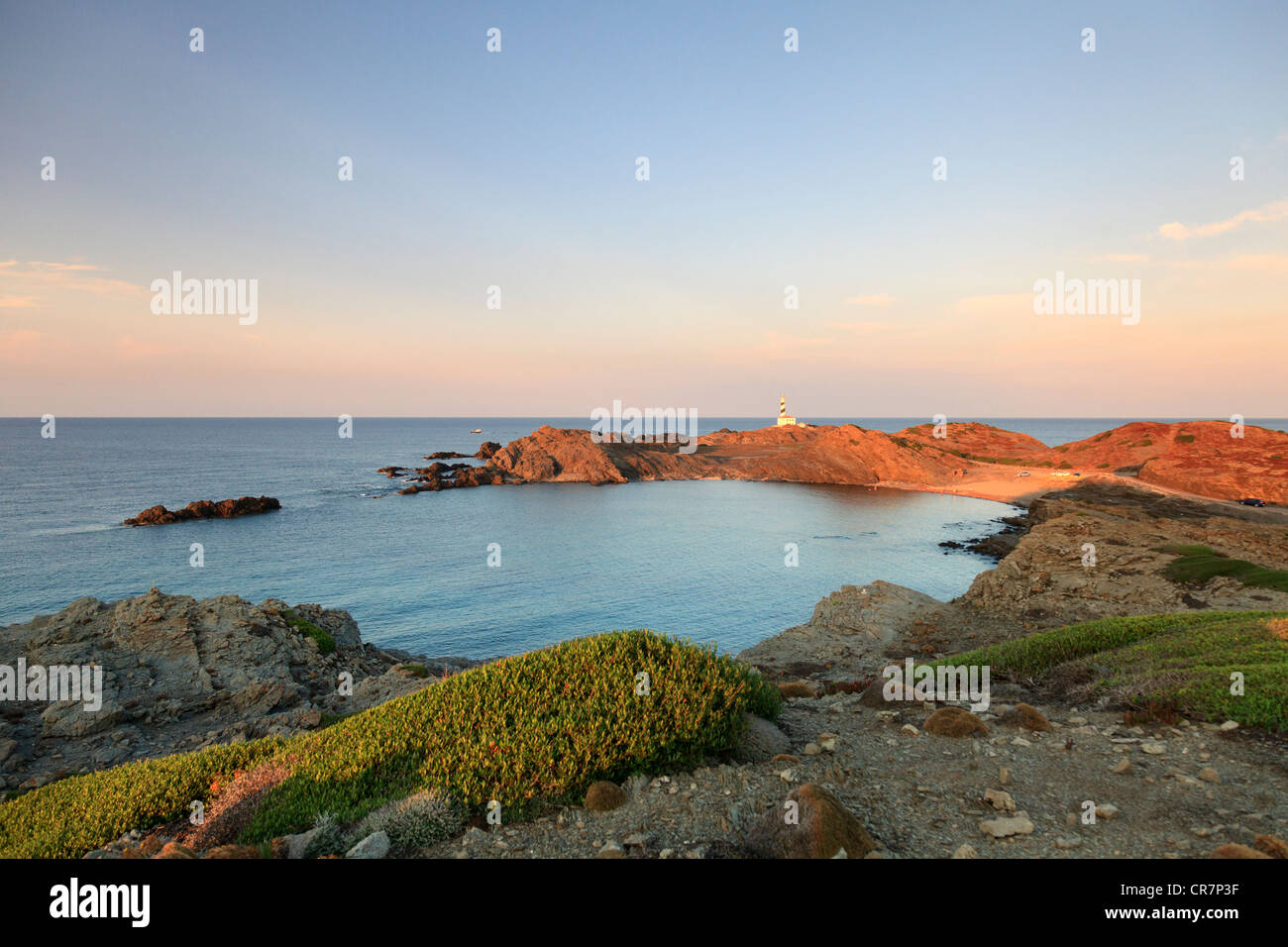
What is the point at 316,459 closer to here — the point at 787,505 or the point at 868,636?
the point at 787,505

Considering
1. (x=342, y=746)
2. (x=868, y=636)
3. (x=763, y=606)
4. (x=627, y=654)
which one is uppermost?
(x=627, y=654)

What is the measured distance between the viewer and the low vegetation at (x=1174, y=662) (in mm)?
9742

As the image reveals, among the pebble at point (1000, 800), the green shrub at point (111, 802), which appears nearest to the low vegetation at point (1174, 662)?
the pebble at point (1000, 800)

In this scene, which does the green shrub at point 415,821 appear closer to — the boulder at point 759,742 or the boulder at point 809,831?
the boulder at point 809,831

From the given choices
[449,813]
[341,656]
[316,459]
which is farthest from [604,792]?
[316,459]

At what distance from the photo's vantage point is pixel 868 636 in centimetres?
2723

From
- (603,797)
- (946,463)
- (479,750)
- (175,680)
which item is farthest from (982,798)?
(946,463)

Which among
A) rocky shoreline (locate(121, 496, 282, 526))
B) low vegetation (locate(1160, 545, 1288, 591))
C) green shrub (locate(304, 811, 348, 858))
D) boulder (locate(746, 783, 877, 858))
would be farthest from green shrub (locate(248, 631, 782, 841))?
rocky shoreline (locate(121, 496, 282, 526))

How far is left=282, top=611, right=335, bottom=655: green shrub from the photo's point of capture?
78.6ft

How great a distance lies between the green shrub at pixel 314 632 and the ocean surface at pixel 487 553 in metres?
11.1

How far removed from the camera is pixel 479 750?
818cm

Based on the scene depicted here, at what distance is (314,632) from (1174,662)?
89.9 ft

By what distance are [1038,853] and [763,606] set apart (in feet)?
124

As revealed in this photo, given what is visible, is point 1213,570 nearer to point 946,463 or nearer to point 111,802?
point 111,802
